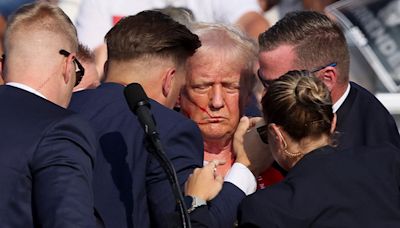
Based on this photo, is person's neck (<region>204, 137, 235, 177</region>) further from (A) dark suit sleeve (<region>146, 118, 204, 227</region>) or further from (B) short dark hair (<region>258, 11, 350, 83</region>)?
(A) dark suit sleeve (<region>146, 118, 204, 227</region>)

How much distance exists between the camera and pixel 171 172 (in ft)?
11.3

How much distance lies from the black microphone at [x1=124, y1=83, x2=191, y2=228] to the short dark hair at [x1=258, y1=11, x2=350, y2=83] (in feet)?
3.73

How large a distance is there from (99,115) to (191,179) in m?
0.44

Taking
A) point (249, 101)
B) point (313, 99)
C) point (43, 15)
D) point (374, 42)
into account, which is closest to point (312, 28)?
point (249, 101)

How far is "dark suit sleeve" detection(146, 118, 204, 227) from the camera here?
389 cm

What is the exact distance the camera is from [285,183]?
12.5ft

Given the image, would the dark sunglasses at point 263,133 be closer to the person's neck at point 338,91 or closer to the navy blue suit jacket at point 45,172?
the person's neck at point 338,91

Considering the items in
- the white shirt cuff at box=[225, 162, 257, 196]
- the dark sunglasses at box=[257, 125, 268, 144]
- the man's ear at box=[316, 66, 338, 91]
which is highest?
the man's ear at box=[316, 66, 338, 91]

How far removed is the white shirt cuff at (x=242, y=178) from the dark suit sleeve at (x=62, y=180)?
2.38 feet

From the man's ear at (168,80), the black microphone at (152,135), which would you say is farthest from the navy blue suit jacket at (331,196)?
the man's ear at (168,80)

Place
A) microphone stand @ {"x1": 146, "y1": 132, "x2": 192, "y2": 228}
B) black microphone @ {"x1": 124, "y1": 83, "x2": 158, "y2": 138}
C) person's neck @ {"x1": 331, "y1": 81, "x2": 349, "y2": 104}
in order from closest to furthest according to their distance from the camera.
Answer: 1. microphone stand @ {"x1": 146, "y1": 132, "x2": 192, "y2": 228}
2. black microphone @ {"x1": 124, "y1": 83, "x2": 158, "y2": 138}
3. person's neck @ {"x1": 331, "y1": 81, "x2": 349, "y2": 104}

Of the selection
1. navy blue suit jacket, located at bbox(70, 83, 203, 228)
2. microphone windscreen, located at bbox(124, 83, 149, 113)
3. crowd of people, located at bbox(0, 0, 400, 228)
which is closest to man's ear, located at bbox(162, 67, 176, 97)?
crowd of people, located at bbox(0, 0, 400, 228)

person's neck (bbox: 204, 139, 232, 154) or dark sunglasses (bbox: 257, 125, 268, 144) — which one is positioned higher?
dark sunglasses (bbox: 257, 125, 268, 144)

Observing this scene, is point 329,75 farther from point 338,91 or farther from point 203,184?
point 203,184
